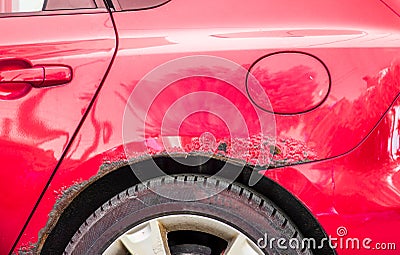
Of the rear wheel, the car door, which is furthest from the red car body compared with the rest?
the rear wheel

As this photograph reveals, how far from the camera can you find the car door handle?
236 cm

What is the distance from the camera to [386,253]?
2396 mm

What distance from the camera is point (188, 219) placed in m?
2.40

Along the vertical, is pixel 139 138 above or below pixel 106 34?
below

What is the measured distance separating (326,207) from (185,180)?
470mm

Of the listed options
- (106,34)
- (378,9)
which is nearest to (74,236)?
(106,34)

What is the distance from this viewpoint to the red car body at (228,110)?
233cm

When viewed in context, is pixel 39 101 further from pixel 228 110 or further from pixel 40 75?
pixel 228 110

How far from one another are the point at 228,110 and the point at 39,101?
2.03 feet

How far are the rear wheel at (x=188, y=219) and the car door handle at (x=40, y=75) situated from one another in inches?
17.0

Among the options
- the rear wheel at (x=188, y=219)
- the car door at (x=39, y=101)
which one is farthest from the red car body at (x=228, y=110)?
the rear wheel at (x=188, y=219)

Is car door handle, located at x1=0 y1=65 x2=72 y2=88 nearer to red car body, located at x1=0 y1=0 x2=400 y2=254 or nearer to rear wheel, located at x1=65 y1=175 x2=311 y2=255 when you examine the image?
red car body, located at x1=0 y1=0 x2=400 y2=254

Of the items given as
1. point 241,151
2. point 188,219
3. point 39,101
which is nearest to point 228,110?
point 241,151

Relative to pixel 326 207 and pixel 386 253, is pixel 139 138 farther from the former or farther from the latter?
pixel 386 253
